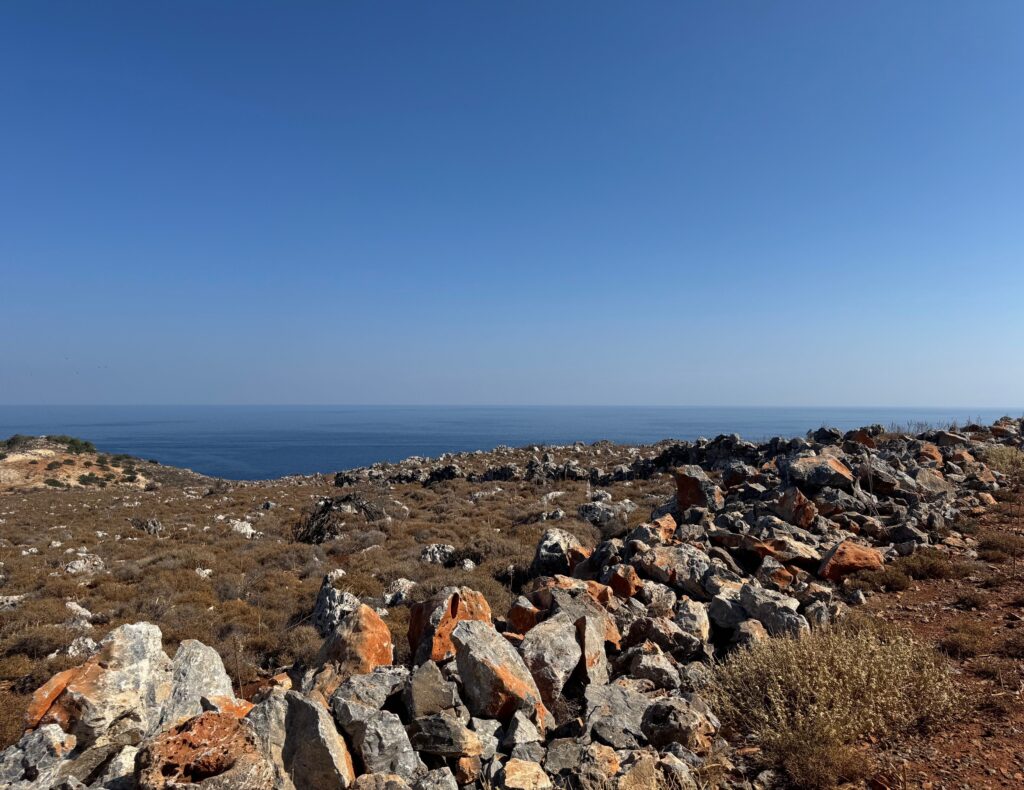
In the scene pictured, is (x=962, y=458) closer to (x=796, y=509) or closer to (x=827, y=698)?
(x=796, y=509)

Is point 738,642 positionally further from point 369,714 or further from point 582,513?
point 582,513

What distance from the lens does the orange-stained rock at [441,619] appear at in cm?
655

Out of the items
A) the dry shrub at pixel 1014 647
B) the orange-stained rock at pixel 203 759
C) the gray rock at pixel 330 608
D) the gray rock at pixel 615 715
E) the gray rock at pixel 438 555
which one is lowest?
the gray rock at pixel 438 555

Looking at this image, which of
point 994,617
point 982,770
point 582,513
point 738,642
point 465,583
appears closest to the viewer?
point 982,770

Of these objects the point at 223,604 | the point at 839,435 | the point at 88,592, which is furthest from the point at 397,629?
the point at 839,435

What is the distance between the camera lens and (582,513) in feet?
62.0

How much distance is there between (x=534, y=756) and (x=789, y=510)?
33.7 feet

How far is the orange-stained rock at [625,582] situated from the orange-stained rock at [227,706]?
5.89 metres

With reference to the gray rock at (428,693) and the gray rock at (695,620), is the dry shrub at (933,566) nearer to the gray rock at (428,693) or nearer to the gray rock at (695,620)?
the gray rock at (695,620)

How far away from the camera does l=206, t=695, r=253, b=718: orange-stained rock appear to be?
4777mm

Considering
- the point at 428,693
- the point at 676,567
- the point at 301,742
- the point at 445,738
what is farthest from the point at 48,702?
the point at 676,567

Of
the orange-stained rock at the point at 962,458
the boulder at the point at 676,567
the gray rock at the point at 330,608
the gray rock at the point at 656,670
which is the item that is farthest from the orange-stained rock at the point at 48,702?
the orange-stained rock at the point at 962,458

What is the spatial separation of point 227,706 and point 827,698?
582 cm

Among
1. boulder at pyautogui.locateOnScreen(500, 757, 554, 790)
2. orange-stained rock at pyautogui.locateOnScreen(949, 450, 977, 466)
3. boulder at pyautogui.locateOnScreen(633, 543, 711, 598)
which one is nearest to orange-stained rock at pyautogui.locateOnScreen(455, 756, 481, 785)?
boulder at pyautogui.locateOnScreen(500, 757, 554, 790)
